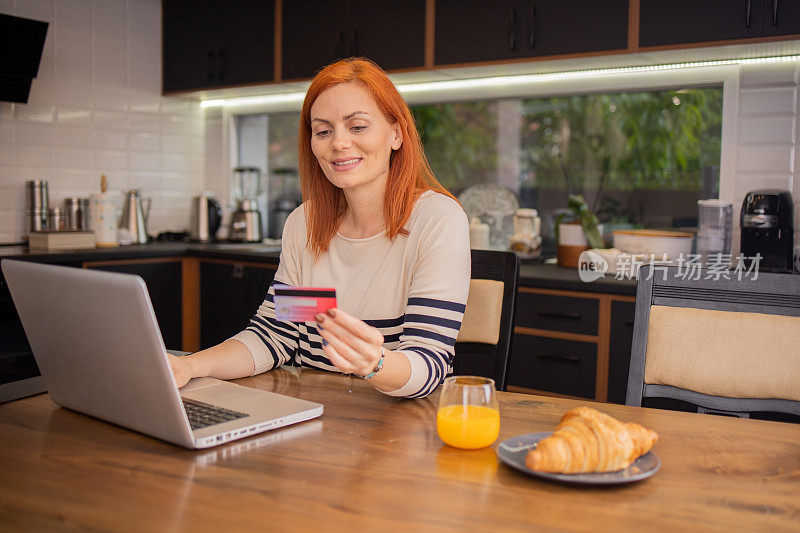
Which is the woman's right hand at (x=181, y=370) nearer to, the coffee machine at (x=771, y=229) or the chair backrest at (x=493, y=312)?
the chair backrest at (x=493, y=312)

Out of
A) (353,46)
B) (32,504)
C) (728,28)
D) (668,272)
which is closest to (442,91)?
(353,46)

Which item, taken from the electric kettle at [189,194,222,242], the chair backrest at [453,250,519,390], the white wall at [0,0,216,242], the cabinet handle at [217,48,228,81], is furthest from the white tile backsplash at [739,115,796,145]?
the white wall at [0,0,216,242]

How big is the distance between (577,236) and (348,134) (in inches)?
64.6

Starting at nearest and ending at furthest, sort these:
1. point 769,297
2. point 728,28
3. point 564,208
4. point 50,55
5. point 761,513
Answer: point 761,513 < point 769,297 < point 728,28 < point 564,208 < point 50,55

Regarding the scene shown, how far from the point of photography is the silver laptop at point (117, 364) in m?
0.90

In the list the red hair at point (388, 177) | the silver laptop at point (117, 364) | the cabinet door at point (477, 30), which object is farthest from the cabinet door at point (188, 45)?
the silver laptop at point (117, 364)

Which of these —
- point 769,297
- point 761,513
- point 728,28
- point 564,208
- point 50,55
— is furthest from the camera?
point 50,55

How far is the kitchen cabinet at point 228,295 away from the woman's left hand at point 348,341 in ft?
7.70

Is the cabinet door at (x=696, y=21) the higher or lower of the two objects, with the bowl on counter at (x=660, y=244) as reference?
higher

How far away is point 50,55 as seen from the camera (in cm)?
364

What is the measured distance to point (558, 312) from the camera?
2.62 meters

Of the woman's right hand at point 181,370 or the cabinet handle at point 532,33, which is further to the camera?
the cabinet handle at point 532,33

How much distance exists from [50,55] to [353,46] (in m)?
1.54

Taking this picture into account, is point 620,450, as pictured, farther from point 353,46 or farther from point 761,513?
point 353,46
